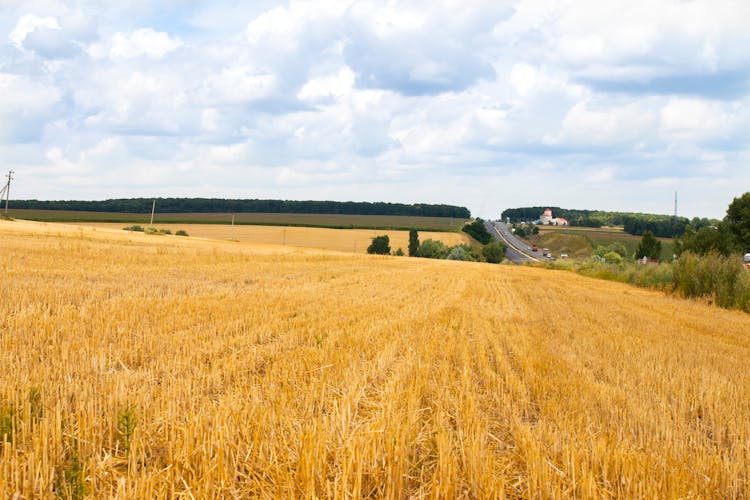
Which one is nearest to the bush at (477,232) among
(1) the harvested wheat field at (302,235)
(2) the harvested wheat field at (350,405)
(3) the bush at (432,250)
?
(1) the harvested wheat field at (302,235)

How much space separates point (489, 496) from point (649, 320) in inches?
588

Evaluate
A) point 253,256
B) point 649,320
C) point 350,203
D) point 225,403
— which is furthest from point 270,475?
point 350,203

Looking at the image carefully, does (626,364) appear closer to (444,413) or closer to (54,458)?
(444,413)

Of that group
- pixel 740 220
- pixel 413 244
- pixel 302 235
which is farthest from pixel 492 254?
pixel 740 220

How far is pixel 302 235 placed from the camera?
106250 mm

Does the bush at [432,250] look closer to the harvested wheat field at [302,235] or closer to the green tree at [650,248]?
the harvested wheat field at [302,235]

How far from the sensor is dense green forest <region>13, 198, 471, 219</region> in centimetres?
13275

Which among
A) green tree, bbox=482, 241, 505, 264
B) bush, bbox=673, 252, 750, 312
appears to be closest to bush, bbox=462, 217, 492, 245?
green tree, bbox=482, 241, 505, 264

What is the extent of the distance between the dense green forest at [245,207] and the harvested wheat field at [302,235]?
2552cm

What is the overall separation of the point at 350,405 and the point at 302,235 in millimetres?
101377

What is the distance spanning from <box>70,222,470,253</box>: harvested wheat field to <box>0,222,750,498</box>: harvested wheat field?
81608 millimetres

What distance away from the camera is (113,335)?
9312 millimetres

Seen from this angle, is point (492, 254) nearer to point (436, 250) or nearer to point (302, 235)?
point (436, 250)

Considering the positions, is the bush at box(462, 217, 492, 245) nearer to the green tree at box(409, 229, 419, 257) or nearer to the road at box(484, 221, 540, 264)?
the road at box(484, 221, 540, 264)
